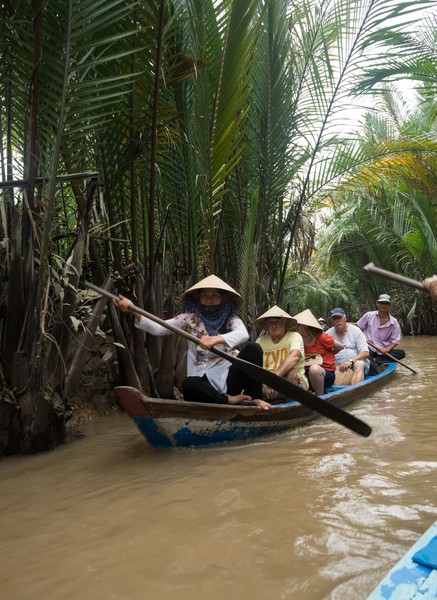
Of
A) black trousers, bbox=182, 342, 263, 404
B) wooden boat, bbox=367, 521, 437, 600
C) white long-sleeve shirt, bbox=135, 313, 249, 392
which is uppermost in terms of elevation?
white long-sleeve shirt, bbox=135, 313, 249, 392

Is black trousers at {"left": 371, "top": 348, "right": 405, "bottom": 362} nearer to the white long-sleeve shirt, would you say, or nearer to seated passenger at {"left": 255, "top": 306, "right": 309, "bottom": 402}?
seated passenger at {"left": 255, "top": 306, "right": 309, "bottom": 402}

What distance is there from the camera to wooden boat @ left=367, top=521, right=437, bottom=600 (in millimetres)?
1406

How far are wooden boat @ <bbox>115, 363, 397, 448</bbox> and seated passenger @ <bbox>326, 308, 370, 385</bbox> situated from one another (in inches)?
85.4

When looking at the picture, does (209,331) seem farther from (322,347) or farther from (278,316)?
(322,347)

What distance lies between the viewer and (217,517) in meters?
2.57

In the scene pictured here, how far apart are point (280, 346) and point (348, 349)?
205 cm

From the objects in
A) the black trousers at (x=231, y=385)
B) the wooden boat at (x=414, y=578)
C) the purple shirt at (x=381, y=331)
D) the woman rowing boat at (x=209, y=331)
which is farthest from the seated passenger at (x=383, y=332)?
the wooden boat at (x=414, y=578)

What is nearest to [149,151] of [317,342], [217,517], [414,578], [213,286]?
[213,286]

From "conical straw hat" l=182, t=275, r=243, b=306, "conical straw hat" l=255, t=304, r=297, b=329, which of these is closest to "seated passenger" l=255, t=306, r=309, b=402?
"conical straw hat" l=255, t=304, r=297, b=329

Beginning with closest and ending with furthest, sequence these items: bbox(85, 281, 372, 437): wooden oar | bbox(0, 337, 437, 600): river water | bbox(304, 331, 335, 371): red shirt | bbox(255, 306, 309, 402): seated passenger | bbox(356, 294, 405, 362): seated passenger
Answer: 1. bbox(0, 337, 437, 600): river water
2. bbox(85, 281, 372, 437): wooden oar
3. bbox(255, 306, 309, 402): seated passenger
4. bbox(304, 331, 335, 371): red shirt
5. bbox(356, 294, 405, 362): seated passenger

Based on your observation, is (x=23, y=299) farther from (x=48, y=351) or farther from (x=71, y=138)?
(x=71, y=138)

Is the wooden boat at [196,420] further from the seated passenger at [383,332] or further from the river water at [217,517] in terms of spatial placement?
the seated passenger at [383,332]


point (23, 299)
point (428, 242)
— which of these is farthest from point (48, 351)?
point (428, 242)

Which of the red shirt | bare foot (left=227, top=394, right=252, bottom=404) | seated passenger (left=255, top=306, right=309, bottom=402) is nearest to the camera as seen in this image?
bare foot (left=227, top=394, right=252, bottom=404)
